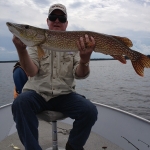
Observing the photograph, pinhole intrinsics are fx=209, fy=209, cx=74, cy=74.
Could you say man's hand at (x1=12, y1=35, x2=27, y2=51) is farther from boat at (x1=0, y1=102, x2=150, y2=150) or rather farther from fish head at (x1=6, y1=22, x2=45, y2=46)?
boat at (x1=0, y1=102, x2=150, y2=150)

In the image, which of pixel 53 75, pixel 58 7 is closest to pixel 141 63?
pixel 53 75

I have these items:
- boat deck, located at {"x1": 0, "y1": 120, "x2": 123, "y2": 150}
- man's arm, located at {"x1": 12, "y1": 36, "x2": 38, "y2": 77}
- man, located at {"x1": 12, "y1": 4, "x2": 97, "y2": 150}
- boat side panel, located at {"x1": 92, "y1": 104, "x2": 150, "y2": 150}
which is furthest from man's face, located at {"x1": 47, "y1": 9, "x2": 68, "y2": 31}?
boat side panel, located at {"x1": 92, "y1": 104, "x2": 150, "y2": 150}

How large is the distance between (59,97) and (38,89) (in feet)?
1.01

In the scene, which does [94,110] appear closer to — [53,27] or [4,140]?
[53,27]

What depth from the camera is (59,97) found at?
288 cm

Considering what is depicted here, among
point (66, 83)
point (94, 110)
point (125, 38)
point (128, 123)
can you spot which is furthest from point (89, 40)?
point (128, 123)

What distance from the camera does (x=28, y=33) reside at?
2641 millimetres

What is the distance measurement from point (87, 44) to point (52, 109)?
0.99m

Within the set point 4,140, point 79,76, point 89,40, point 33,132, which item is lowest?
point 4,140

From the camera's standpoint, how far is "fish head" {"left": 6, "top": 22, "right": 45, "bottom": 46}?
2.55 m

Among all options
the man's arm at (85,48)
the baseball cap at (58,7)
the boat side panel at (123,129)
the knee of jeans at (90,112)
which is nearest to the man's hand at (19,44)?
the man's arm at (85,48)

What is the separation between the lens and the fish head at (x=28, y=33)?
2547 millimetres

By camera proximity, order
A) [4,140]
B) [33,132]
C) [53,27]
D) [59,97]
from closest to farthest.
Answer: [33,132], [59,97], [53,27], [4,140]

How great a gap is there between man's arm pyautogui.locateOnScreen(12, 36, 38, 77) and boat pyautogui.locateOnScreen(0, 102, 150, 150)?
5.25 ft
